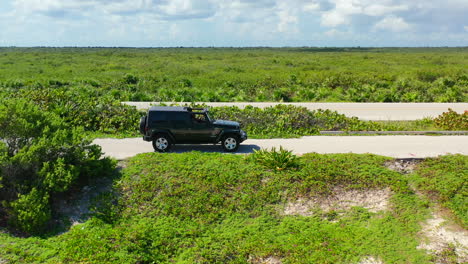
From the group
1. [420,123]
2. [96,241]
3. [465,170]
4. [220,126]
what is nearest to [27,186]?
[96,241]

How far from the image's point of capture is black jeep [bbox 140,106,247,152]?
1383 centimetres

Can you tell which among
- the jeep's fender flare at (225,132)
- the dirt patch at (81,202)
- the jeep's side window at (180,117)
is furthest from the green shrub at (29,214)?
the jeep's fender flare at (225,132)

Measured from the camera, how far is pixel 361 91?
110 feet

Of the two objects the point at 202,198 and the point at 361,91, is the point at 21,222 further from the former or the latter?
the point at 361,91

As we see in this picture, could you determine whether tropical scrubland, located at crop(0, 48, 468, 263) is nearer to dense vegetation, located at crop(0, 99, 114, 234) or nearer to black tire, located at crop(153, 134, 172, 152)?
dense vegetation, located at crop(0, 99, 114, 234)

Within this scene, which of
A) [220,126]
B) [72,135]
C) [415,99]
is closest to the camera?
[72,135]

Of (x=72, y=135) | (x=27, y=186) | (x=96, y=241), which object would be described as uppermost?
(x=72, y=135)

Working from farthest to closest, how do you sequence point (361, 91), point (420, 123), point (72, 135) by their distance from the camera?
1. point (361, 91)
2. point (420, 123)
3. point (72, 135)

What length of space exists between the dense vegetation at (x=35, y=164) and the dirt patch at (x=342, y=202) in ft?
19.2

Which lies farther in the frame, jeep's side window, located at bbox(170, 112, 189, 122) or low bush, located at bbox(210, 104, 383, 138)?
low bush, located at bbox(210, 104, 383, 138)

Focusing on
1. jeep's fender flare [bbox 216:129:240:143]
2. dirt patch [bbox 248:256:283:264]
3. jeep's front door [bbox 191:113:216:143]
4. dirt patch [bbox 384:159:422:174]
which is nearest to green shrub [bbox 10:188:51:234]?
dirt patch [bbox 248:256:283:264]

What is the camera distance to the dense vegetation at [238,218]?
29.0 ft

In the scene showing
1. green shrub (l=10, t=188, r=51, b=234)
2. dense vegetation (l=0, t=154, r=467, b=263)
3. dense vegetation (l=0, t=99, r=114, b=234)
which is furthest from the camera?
dense vegetation (l=0, t=99, r=114, b=234)

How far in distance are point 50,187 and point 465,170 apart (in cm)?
1235
